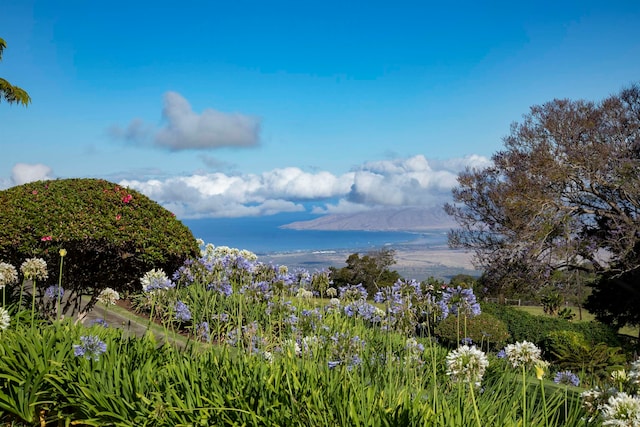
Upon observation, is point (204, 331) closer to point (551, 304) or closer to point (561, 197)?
point (561, 197)

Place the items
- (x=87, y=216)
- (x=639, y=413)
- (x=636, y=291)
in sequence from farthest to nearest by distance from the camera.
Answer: (x=636, y=291), (x=87, y=216), (x=639, y=413)

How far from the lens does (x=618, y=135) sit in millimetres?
21188

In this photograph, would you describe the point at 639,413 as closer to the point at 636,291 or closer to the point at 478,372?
the point at 478,372

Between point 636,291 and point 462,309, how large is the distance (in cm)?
1817

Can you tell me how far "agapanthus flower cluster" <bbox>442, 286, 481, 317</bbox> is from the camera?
4629 mm

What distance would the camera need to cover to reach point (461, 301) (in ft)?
15.4

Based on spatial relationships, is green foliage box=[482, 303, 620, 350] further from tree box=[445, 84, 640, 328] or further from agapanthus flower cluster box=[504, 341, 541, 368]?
agapanthus flower cluster box=[504, 341, 541, 368]

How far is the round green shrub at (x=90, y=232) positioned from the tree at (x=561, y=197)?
15.0 meters

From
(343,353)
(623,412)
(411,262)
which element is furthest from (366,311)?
(411,262)

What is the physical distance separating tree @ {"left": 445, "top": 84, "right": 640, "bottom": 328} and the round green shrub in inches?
592

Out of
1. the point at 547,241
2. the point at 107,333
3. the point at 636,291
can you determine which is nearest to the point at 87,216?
the point at 107,333

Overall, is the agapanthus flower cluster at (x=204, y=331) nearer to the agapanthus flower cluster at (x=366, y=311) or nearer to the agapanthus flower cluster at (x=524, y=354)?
the agapanthus flower cluster at (x=366, y=311)

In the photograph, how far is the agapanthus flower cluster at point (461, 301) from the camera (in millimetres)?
4629

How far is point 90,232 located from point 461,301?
578 centimetres
